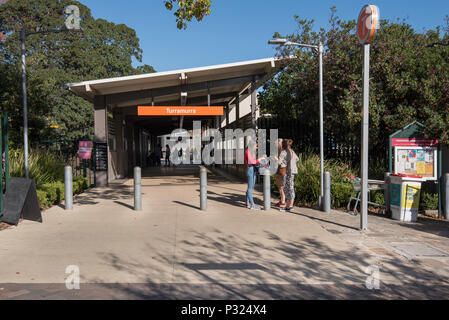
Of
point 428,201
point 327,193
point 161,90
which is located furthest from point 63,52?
point 428,201

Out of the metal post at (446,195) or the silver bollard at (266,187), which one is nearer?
the metal post at (446,195)

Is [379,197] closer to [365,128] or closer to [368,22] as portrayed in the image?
[365,128]

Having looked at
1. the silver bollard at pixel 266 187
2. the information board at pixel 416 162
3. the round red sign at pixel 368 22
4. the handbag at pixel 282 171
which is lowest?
the silver bollard at pixel 266 187

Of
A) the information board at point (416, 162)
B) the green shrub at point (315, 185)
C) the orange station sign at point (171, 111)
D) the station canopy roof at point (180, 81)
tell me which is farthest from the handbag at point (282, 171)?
the orange station sign at point (171, 111)

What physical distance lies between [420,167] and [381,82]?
10.2 feet

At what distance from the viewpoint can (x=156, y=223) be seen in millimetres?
7902

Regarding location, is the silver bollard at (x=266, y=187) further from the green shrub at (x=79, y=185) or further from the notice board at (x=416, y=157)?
the green shrub at (x=79, y=185)

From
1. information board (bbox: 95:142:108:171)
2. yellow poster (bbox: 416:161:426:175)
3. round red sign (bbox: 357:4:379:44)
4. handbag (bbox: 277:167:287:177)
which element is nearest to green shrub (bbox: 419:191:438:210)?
yellow poster (bbox: 416:161:426:175)

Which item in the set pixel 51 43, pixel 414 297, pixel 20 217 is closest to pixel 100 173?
pixel 20 217

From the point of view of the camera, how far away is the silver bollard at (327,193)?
8898 millimetres

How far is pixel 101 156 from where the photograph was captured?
14555mm

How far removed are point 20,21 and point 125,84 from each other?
74.5ft

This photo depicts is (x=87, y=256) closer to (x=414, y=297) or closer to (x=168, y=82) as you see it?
(x=414, y=297)

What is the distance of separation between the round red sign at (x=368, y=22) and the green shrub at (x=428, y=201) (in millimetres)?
4980
